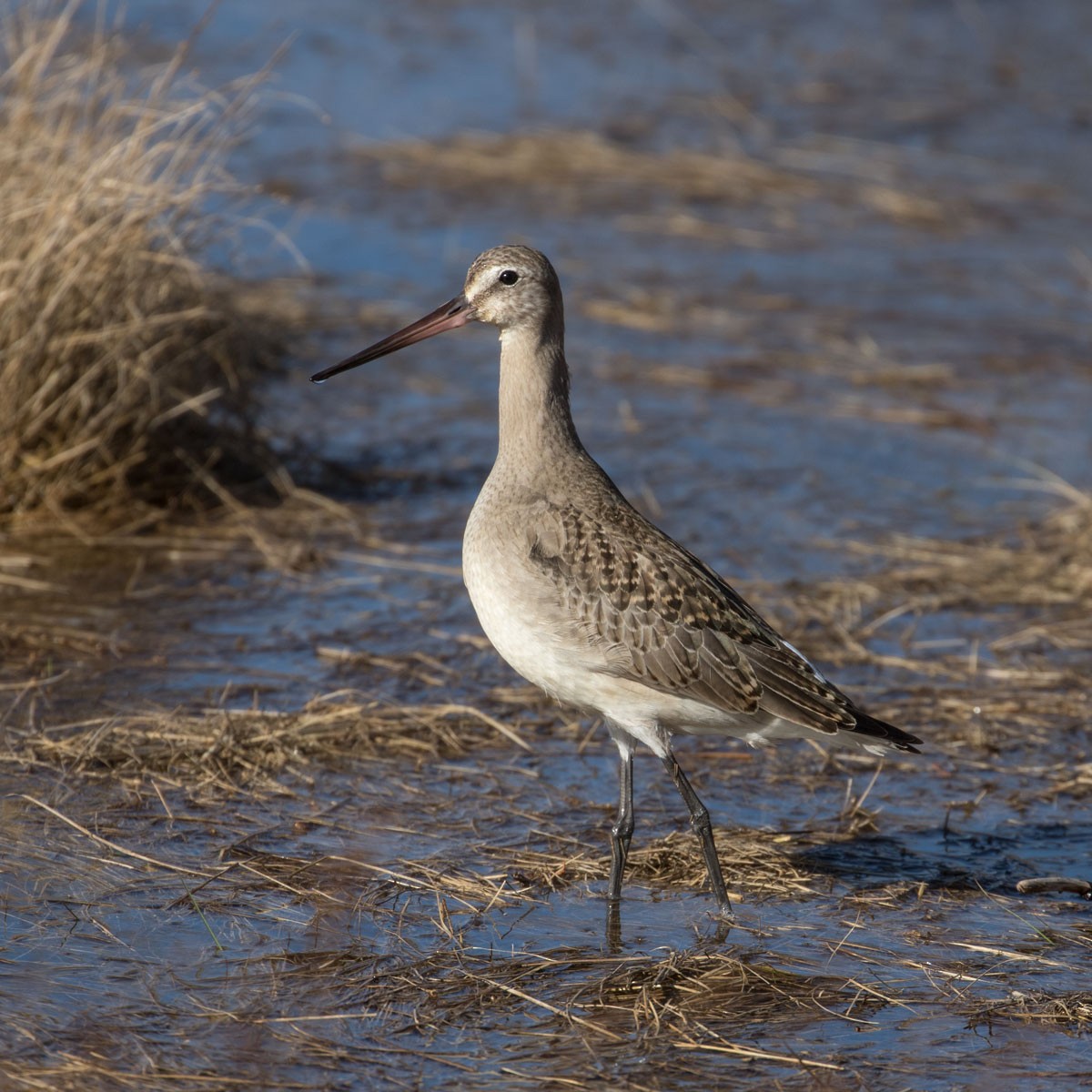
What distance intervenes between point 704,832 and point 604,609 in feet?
2.16

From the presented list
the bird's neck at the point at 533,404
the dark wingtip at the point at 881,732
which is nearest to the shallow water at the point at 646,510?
the dark wingtip at the point at 881,732

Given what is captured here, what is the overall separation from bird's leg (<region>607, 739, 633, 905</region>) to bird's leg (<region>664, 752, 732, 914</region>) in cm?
15

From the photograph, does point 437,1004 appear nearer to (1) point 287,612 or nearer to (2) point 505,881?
(2) point 505,881

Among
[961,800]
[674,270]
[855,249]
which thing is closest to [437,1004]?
[961,800]

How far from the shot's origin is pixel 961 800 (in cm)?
609

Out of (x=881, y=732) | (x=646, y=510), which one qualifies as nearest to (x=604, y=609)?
(x=881, y=732)

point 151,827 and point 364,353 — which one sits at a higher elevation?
point 364,353

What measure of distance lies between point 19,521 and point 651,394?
11.6 ft

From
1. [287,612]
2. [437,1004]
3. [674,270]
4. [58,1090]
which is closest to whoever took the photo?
[58,1090]

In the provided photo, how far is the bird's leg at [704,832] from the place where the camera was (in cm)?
517

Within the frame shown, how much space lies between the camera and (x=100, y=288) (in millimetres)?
7312

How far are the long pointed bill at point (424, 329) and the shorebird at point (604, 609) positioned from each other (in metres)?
0.06

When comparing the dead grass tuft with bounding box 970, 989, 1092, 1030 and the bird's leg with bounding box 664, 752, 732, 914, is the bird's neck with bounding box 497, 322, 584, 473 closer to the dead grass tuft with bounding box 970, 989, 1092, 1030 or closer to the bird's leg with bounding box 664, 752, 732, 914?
the bird's leg with bounding box 664, 752, 732, 914

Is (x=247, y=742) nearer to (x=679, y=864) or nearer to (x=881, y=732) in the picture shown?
(x=679, y=864)
